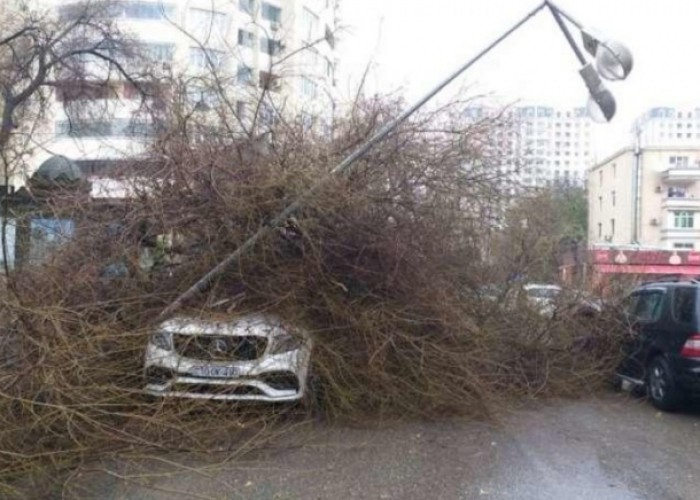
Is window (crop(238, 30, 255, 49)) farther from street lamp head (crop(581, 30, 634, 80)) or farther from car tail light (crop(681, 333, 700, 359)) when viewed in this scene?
car tail light (crop(681, 333, 700, 359))

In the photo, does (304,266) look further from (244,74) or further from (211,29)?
(211,29)

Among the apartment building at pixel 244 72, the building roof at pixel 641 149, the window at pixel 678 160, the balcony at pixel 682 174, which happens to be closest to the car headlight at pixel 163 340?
the apartment building at pixel 244 72

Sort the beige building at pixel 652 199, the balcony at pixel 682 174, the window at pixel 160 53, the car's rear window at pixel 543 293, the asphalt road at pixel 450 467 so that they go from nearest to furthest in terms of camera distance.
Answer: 1. the asphalt road at pixel 450 467
2. the car's rear window at pixel 543 293
3. the window at pixel 160 53
4. the beige building at pixel 652 199
5. the balcony at pixel 682 174

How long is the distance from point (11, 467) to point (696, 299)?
7.10 m

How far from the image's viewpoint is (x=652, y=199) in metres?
72.0

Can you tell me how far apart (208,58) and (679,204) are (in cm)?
6878

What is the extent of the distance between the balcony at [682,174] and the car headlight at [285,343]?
70.4 m

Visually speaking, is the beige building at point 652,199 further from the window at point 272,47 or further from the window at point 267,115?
the window at point 267,115

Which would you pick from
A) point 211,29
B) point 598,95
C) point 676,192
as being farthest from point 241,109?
point 676,192

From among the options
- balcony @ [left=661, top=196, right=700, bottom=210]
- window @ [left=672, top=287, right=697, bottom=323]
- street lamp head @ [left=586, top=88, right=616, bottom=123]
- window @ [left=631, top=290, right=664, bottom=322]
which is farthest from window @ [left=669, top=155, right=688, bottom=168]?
street lamp head @ [left=586, top=88, right=616, bottom=123]

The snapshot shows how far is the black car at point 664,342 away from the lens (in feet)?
27.8

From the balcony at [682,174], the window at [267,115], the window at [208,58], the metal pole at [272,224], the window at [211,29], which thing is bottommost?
the metal pole at [272,224]

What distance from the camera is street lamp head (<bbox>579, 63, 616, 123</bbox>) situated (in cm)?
878

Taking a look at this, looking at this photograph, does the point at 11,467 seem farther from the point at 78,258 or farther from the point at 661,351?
the point at 661,351
